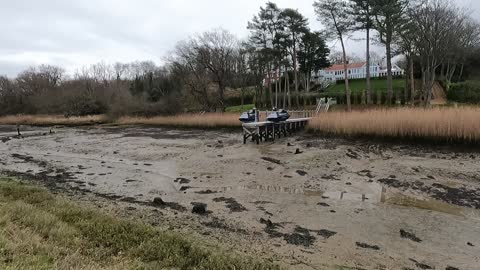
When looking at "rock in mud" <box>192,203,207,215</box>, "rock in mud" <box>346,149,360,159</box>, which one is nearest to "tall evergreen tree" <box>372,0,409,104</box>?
"rock in mud" <box>346,149,360,159</box>

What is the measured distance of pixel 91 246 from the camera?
175 inches

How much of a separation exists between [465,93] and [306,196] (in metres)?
33.8

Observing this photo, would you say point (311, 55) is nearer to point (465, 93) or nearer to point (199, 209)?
point (465, 93)

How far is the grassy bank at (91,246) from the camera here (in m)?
3.70

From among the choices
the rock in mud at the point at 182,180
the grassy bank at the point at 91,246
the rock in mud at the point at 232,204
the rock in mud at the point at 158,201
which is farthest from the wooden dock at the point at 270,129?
the grassy bank at the point at 91,246

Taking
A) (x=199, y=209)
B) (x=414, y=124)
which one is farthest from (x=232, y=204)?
(x=414, y=124)

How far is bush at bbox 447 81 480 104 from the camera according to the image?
33662mm

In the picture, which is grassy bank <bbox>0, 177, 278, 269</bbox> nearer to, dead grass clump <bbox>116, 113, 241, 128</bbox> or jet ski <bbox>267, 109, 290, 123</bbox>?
jet ski <bbox>267, 109, 290, 123</bbox>

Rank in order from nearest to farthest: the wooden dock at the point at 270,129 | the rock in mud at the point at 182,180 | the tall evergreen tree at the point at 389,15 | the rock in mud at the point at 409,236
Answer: the rock in mud at the point at 409,236 → the rock in mud at the point at 182,180 → the wooden dock at the point at 270,129 → the tall evergreen tree at the point at 389,15

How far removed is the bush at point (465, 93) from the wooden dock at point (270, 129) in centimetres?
1936

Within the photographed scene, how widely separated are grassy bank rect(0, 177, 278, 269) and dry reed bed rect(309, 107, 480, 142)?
507 inches

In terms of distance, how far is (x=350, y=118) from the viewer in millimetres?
19156

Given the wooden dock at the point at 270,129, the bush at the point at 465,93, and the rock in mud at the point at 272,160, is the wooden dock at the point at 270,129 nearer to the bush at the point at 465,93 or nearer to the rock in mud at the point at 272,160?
the rock in mud at the point at 272,160

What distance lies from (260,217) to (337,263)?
238 cm
